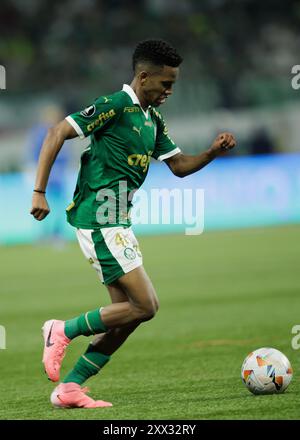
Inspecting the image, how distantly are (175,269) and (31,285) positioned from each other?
2.49m

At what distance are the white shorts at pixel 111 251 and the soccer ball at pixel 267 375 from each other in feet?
3.31

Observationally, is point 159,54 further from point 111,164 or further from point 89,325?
point 89,325

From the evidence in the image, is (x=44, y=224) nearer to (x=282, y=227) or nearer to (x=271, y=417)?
(x=282, y=227)

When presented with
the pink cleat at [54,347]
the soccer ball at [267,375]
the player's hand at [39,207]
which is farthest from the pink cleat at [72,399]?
the player's hand at [39,207]

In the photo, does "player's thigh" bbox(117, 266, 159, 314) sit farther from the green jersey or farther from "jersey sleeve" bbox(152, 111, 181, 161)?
"jersey sleeve" bbox(152, 111, 181, 161)

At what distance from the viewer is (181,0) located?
29.3 m

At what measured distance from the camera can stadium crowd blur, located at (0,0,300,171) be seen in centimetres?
2442

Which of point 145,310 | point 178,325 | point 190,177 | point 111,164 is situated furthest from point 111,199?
point 190,177

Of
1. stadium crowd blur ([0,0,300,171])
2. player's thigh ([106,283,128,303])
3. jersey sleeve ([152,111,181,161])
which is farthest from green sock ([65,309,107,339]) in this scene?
stadium crowd blur ([0,0,300,171])

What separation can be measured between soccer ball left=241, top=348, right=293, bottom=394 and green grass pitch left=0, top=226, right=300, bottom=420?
4.2 inches

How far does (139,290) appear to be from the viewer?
6.30 metres

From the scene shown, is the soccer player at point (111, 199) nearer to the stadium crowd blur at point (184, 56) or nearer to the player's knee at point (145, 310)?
the player's knee at point (145, 310)

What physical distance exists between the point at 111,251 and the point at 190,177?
14583 mm
